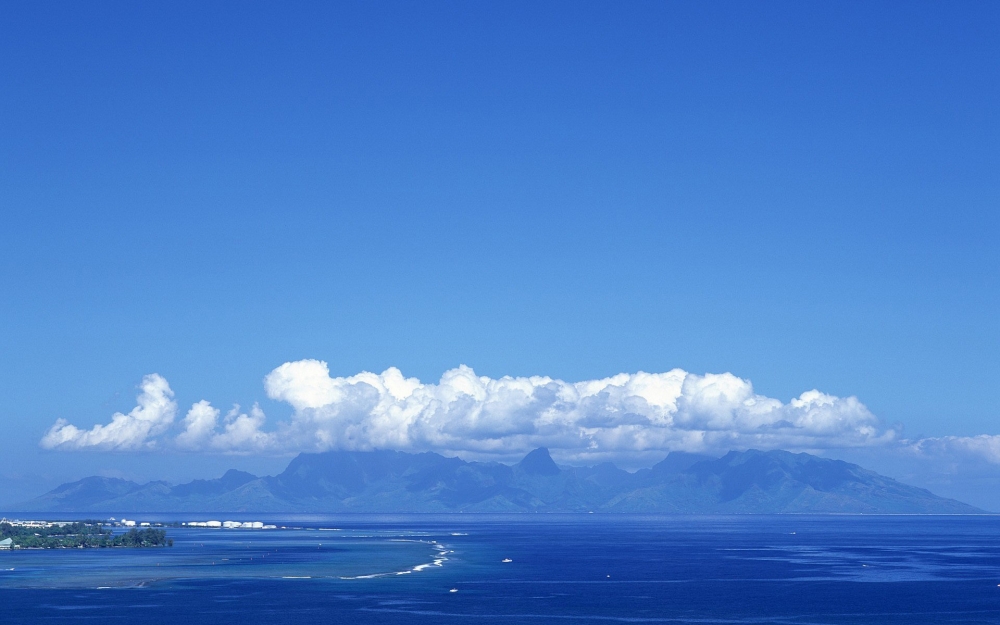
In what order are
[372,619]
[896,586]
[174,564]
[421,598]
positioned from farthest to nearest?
[174,564] → [896,586] → [421,598] → [372,619]

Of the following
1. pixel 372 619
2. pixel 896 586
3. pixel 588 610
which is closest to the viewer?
pixel 372 619

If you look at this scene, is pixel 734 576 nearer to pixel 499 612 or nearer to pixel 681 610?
pixel 681 610

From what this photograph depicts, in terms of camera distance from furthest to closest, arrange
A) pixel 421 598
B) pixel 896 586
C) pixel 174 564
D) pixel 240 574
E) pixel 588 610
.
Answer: pixel 174 564 < pixel 240 574 < pixel 896 586 < pixel 421 598 < pixel 588 610

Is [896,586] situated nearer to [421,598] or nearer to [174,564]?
[421,598]

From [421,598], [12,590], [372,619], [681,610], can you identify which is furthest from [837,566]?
[12,590]

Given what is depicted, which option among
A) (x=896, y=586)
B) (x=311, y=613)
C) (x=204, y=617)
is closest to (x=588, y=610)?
(x=311, y=613)

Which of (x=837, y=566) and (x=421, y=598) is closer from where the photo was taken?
(x=421, y=598)

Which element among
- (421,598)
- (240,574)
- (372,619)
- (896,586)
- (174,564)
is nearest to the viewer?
(372,619)

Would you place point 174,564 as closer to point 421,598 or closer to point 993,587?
point 421,598

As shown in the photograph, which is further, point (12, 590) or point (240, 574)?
point (240, 574)
